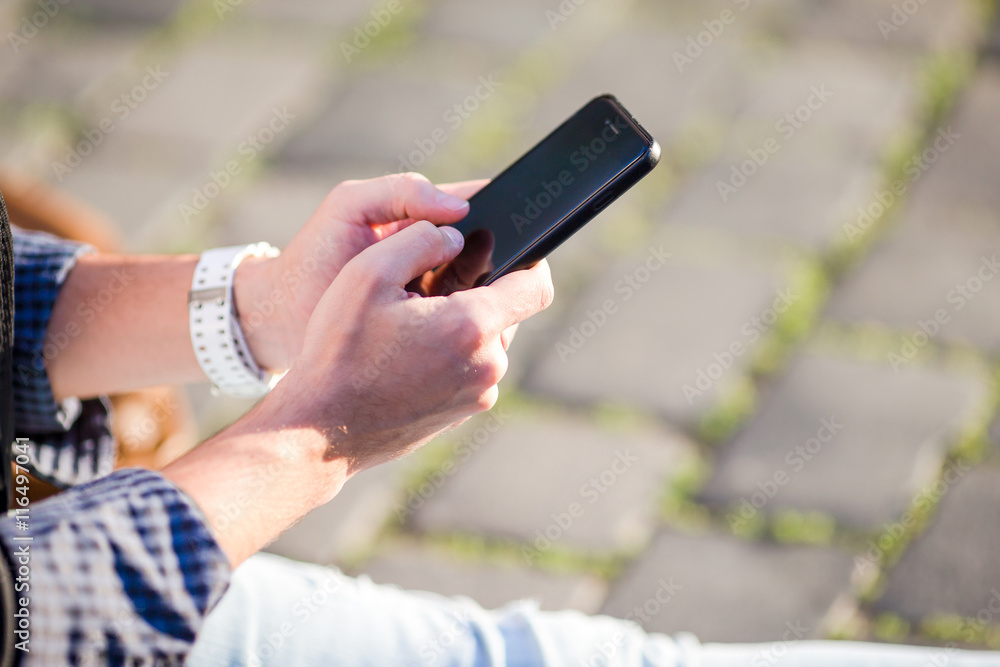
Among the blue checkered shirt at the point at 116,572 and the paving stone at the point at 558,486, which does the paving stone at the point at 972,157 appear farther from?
the blue checkered shirt at the point at 116,572

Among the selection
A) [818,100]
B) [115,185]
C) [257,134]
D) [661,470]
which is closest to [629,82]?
[818,100]

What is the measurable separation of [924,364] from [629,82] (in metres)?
1.29

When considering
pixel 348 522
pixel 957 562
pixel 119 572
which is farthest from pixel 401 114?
pixel 119 572

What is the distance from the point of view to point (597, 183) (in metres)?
1.03

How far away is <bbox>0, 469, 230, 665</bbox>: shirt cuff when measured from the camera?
70cm

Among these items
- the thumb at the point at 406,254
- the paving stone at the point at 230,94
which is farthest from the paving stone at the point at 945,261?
the paving stone at the point at 230,94

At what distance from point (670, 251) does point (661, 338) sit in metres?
0.30

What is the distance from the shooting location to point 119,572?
731 mm

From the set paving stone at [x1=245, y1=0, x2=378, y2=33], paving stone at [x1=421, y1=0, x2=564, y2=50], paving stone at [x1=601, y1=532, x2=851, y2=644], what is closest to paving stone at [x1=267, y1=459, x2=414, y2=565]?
paving stone at [x1=601, y1=532, x2=851, y2=644]

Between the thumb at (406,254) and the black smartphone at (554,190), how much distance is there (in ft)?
0.31

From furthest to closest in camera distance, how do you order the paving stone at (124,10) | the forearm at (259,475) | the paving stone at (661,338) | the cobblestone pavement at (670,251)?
the paving stone at (124,10) → the paving stone at (661,338) → the cobblestone pavement at (670,251) → the forearm at (259,475)

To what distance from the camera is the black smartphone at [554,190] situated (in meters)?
1.02

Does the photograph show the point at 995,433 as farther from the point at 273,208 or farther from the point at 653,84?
the point at 273,208

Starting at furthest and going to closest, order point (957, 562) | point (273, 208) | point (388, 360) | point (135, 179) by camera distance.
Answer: point (135, 179)
point (273, 208)
point (957, 562)
point (388, 360)
